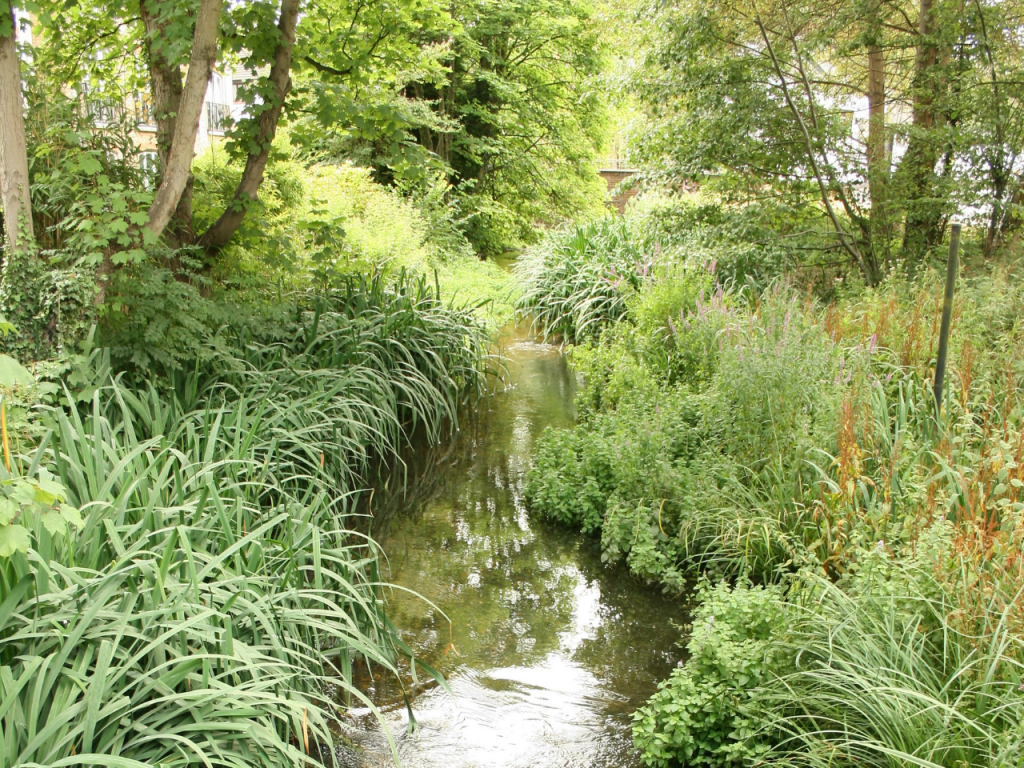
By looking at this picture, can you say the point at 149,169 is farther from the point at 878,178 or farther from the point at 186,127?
the point at 878,178

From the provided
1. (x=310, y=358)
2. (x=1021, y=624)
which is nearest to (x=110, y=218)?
(x=310, y=358)

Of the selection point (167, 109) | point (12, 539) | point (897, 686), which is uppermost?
point (167, 109)

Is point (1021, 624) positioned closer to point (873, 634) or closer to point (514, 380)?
point (873, 634)

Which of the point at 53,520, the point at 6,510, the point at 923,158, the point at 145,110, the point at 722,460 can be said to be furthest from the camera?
the point at 923,158

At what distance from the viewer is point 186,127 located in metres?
4.92

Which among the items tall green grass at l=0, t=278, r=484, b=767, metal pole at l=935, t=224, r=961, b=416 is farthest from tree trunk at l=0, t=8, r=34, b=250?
metal pole at l=935, t=224, r=961, b=416

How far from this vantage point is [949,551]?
2.94 meters

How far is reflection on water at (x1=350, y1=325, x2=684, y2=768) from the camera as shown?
332 centimetres

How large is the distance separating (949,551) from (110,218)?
4.34 metres

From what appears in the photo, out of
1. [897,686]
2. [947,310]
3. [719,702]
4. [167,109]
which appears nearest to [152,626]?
[719,702]

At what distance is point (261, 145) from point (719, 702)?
4.94 metres

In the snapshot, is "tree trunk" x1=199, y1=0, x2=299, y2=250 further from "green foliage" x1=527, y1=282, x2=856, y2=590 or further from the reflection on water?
"green foliage" x1=527, y1=282, x2=856, y2=590

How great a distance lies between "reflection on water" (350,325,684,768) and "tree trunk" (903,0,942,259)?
5.17m

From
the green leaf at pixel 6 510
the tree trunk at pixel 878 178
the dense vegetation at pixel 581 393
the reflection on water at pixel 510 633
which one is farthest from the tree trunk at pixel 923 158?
the green leaf at pixel 6 510
